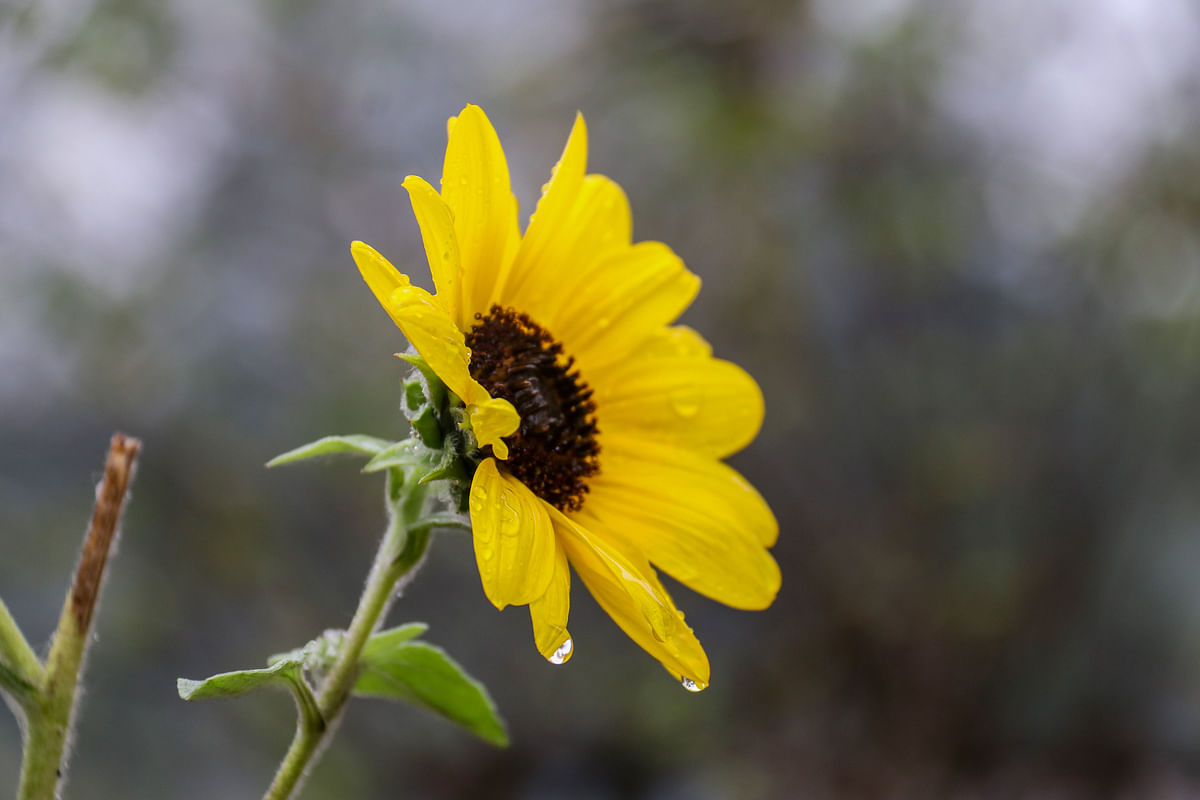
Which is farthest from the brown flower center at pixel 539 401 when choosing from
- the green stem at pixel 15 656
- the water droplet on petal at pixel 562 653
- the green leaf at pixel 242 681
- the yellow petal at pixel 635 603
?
the green stem at pixel 15 656

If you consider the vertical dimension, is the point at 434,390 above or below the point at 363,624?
above

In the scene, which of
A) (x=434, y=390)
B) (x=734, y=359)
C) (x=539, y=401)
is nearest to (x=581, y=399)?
(x=539, y=401)

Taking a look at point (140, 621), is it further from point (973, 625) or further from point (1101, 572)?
point (1101, 572)

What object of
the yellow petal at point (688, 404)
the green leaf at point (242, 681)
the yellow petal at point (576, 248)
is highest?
the yellow petal at point (576, 248)

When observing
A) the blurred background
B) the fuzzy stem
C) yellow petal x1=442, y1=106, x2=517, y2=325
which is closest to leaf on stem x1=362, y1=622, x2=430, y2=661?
the fuzzy stem

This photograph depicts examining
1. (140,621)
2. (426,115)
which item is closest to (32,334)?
(140,621)

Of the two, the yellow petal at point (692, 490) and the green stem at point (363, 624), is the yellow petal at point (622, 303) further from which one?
the green stem at point (363, 624)

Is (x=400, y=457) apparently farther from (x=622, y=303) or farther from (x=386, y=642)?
(x=622, y=303)
